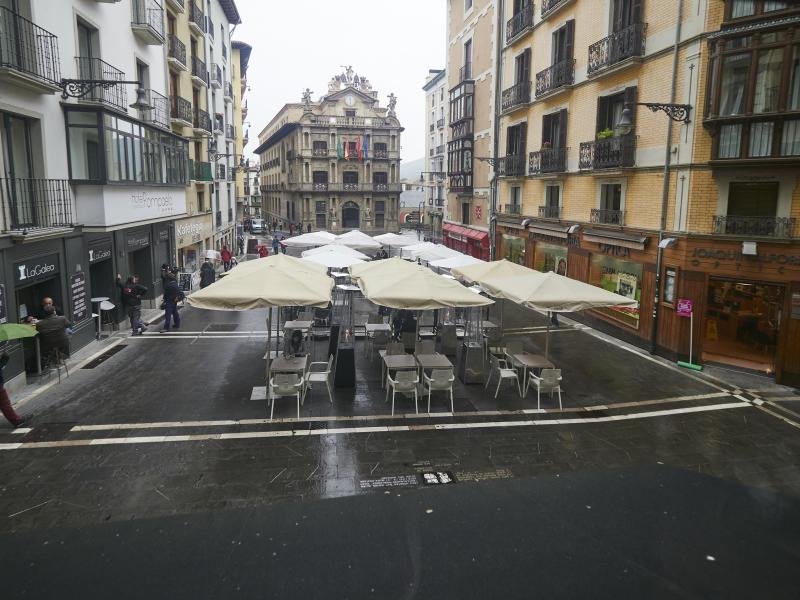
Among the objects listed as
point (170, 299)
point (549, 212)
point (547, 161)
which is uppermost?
point (547, 161)

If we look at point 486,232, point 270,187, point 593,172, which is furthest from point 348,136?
point 593,172

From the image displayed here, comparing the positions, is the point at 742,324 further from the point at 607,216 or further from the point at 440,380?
the point at 440,380

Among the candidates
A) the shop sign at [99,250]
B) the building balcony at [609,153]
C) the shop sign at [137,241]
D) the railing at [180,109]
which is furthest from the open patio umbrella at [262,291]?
the railing at [180,109]

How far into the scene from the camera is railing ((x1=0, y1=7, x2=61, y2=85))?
453 inches

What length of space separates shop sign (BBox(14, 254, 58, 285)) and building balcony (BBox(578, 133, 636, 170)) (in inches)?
668

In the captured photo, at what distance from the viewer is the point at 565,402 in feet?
39.3

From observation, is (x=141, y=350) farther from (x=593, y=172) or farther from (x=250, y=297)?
(x=593, y=172)

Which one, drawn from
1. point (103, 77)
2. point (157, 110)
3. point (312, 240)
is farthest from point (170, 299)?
point (312, 240)

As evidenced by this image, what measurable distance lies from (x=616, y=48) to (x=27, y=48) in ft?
55.2

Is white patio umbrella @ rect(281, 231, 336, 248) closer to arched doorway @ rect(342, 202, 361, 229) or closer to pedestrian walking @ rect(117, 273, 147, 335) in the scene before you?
pedestrian walking @ rect(117, 273, 147, 335)

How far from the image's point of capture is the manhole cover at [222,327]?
1859 centimetres

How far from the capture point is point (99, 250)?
16.6m

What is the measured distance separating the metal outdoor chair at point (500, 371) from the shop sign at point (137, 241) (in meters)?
13.3

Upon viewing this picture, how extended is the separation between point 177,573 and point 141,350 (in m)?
11.0
